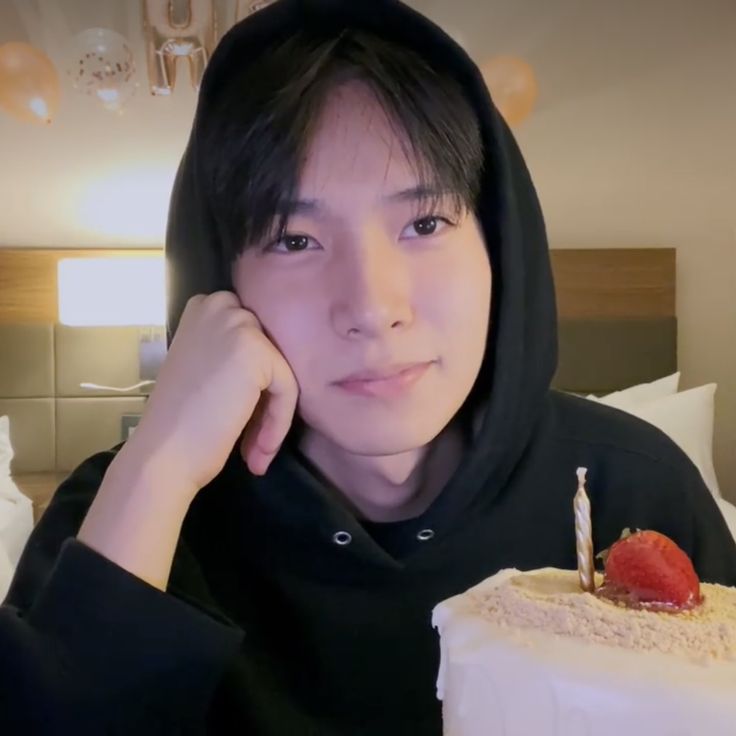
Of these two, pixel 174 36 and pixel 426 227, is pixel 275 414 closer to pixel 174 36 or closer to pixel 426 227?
pixel 426 227

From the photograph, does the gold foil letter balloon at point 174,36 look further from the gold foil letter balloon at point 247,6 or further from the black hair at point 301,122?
the black hair at point 301,122

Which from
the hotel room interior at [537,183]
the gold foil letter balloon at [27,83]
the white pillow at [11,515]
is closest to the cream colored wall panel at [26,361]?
the hotel room interior at [537,183]

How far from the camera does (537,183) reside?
309 cm

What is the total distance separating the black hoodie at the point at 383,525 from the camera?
2.91 ft

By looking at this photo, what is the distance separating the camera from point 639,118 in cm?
306

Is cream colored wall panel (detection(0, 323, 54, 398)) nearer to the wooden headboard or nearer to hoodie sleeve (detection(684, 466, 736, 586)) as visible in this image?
the wooden headboard

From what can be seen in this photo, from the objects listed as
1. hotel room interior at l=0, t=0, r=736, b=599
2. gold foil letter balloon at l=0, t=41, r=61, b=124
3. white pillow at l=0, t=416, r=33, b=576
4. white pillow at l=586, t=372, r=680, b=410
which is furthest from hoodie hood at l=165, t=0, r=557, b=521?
gold foil letter balloon at l=0, t=41, r=61, b=124

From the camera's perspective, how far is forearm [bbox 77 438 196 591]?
28.5 inches

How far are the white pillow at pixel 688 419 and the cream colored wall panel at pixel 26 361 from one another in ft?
5.94

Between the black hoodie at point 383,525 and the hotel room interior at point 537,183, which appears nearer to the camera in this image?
the black hoodie at point 383,525

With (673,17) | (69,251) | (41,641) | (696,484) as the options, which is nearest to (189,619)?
(41,641)

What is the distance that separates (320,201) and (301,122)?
88 millimetres

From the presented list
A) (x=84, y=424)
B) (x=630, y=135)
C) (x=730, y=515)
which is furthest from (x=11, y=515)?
(x=630, y=135)

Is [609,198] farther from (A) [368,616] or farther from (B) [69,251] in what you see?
(A) [368,616]
